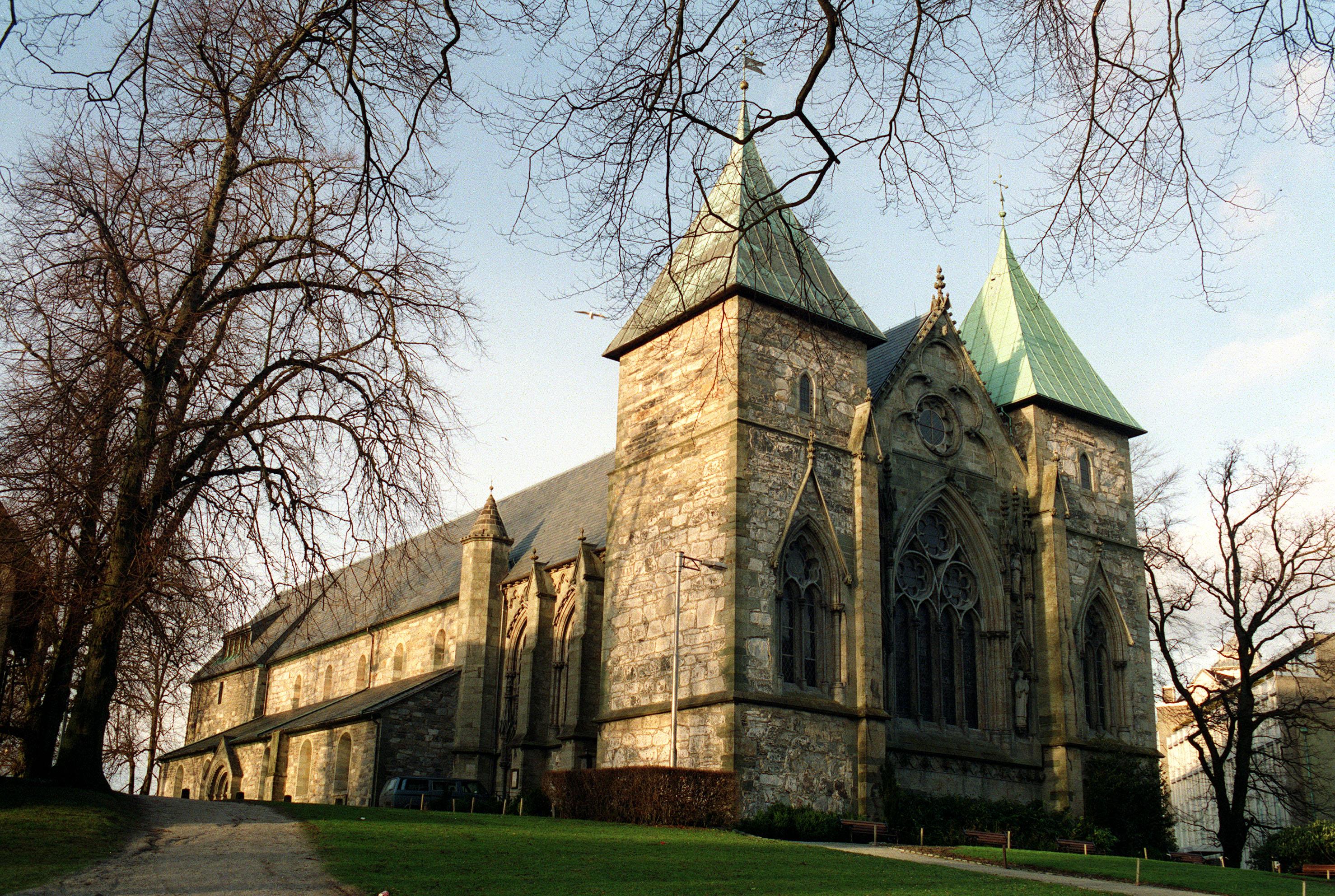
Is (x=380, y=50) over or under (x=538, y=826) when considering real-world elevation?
over

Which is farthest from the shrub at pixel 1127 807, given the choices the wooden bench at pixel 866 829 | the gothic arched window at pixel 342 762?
the gothic arched window at pixel 342 762

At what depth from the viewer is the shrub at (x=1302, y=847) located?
27.2 metres

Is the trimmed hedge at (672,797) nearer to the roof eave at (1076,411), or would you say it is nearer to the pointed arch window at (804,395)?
the pointed arch window at (804,395)

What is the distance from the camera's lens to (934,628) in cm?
2927

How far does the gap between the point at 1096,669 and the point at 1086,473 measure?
5.17 meters

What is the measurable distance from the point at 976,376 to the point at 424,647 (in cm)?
1934

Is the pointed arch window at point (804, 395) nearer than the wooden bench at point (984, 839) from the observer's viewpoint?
No

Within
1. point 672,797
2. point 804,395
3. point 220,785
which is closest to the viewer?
point 672,797

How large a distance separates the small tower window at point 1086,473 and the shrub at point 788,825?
14.0m

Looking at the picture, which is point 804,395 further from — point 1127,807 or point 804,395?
point 1127,807

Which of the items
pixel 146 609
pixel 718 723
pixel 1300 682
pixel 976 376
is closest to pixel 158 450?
pixel 146 609

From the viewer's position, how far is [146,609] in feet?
53.5

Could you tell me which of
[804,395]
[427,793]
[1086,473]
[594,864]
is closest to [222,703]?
[427,793]

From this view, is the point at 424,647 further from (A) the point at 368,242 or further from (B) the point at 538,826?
(A) the point at 368,242
